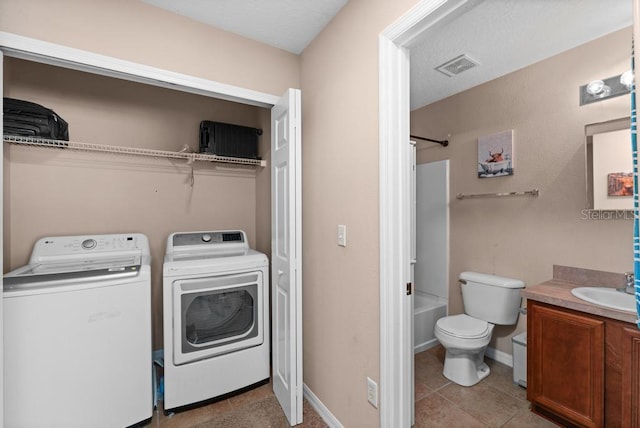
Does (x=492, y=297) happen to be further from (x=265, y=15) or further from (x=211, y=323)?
(x=265, y=15)

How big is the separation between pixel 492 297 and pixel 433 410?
104 cm

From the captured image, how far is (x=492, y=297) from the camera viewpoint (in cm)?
239

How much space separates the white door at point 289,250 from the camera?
1729mm

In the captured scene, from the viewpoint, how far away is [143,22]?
1.64 m

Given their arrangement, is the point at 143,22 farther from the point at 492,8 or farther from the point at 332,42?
the point at 492,8

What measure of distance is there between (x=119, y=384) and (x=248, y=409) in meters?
0.82

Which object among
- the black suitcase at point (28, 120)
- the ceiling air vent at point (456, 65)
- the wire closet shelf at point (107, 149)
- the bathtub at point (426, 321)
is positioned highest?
the ceiling air vent at point (456, 65)

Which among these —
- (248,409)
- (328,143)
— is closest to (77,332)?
(248,409)

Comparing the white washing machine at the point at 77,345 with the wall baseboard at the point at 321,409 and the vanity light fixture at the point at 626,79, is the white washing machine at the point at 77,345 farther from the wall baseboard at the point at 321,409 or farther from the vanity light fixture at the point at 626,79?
the vanity light fixture at the point at 626,79

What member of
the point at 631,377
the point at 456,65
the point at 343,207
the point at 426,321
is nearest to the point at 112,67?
the point at 343,207

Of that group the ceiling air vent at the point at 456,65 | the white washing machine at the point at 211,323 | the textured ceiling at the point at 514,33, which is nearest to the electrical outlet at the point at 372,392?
the white washing machine at the point at 211,323

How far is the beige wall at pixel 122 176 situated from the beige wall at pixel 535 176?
194cm

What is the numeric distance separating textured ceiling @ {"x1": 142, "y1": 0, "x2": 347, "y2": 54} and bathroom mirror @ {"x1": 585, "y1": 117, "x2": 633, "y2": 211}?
6.30ft

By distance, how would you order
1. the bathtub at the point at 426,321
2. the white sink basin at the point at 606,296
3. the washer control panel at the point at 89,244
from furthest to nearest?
the bathtub at the point at 426,321, the washer control panel at the point at 89,244, the white sink basin at the point at 606,296
